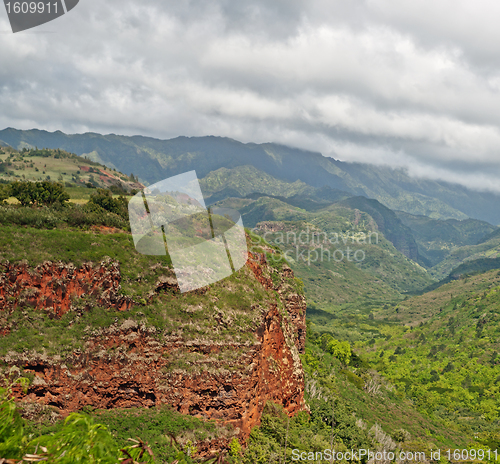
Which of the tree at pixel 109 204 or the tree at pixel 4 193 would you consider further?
the tree at pixel 109 204

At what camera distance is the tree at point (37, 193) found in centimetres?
4597

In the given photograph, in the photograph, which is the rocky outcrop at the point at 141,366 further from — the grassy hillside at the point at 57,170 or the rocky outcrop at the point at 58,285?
the grassy hillside at the point at 57,170

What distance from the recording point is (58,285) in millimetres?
32062

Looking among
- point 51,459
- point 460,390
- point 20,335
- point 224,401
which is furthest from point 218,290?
point 460,390

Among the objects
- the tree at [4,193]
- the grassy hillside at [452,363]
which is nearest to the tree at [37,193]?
the tree at [4,193]

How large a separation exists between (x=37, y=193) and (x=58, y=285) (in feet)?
70.0

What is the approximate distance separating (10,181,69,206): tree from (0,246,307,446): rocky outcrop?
19134 mm

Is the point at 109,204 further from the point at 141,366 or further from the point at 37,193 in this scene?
the point at 141,366

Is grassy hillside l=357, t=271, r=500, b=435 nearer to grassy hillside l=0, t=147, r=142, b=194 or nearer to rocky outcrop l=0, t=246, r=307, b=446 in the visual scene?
rocky outcrop l=0, t=246, r=307, b=446

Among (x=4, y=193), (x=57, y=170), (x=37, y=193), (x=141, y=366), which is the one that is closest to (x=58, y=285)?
(x=141, y=366)

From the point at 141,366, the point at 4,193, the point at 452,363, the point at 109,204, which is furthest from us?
the point at 452,363

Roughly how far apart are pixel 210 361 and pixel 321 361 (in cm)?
5476

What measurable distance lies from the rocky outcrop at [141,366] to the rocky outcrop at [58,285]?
84 millimetres

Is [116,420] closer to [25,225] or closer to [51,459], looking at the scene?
[25,225]
